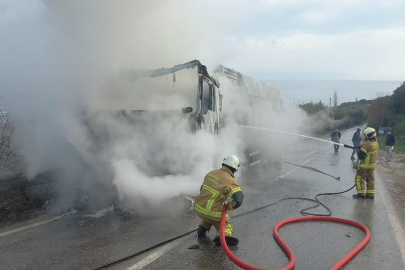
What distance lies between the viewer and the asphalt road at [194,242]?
12.8 ft

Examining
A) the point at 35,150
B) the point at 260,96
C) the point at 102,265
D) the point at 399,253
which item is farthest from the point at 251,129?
the point at 102,265

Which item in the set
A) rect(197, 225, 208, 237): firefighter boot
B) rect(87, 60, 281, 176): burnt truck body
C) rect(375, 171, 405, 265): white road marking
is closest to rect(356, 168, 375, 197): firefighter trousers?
rect(375, 171, 405, 265): white road marking

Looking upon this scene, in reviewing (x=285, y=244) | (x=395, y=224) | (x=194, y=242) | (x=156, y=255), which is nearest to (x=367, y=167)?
(x=395, y=224)

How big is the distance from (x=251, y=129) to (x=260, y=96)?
62.9 inches

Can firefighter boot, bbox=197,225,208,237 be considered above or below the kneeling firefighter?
below

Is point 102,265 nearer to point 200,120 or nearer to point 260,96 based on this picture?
point 200,120

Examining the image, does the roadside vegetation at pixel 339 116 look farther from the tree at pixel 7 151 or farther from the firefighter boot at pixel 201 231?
the firefighter boot at pixel 201 231

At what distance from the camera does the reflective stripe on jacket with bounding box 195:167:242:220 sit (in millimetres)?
4312

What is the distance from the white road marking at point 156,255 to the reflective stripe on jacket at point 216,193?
→ 1.64 ft

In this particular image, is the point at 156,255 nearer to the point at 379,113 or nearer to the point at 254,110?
the point at 254,110

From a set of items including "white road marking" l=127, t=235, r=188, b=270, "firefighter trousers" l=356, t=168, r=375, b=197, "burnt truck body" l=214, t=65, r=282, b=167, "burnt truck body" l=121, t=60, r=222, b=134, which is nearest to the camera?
"white road marking" l=127, t=235, r=188, b=270

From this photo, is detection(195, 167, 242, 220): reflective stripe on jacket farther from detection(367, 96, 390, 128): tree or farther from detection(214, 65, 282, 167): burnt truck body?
detection(367, 96, 390, 128): tree

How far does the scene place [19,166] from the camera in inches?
312

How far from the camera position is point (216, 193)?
14.3 ft
